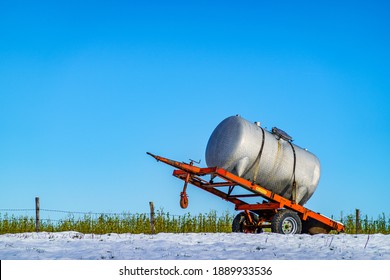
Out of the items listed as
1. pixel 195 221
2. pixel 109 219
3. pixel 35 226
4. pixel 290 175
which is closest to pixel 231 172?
pixel 290 175

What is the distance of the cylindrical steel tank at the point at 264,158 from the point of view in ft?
48.6

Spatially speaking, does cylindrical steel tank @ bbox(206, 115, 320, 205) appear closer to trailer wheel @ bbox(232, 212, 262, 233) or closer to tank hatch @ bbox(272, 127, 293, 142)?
tank hatch @ bbox(272, 127, 293, 142)

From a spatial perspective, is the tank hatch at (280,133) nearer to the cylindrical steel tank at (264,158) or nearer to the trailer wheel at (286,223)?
the cylindrical steel tank at (264,158)

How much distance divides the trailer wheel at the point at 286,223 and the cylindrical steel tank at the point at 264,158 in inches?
27.9

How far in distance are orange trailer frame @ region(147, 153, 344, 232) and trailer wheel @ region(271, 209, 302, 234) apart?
241mm

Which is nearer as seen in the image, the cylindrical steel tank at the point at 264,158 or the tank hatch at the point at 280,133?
the cylindrical steel tank at the point at 264,158

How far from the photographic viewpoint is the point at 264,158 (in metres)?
15.2

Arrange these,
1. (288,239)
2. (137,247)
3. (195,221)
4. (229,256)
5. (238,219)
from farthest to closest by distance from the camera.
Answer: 1. (195,221)
2. (238,219)
3. (288,239)
4. (137,247)
5. (229,256)

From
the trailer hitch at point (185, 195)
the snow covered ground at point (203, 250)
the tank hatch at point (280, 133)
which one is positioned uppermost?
the tank hatch at point (280, 133)

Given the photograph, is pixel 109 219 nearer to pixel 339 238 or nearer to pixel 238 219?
pixel 238 219

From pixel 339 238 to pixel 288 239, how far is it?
6.42 feet

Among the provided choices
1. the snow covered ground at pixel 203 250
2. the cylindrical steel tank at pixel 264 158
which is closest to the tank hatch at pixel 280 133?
the cylindrical steel tank at pixel 264 158

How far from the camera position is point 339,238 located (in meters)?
14.1
